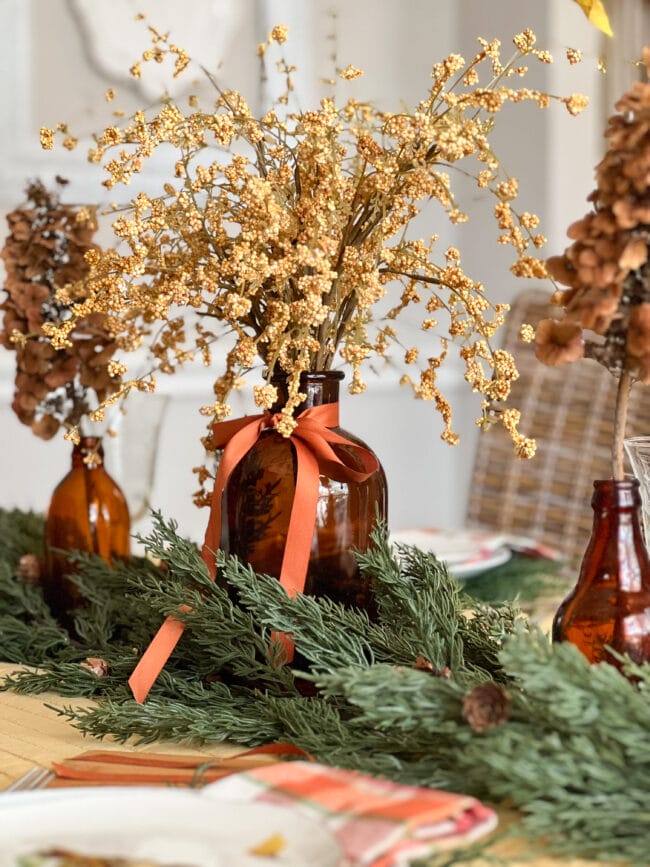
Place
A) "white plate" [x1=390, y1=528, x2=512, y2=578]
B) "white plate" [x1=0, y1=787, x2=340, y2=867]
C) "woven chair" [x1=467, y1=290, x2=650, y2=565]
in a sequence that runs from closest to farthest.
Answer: "white plate" [x1=0, y1=787, x2=340, y2=867] → "white plate" [x1=390, y1=528, x2=512, y2=578] → "woven chair" [x1=467, y1=290, x2=650, y2=565]

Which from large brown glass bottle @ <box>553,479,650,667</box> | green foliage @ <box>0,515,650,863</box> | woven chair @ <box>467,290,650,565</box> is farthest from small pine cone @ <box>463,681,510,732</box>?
woven chair @ <box>467,290,650,565</box>

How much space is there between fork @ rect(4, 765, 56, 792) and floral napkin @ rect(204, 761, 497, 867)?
0.44ft

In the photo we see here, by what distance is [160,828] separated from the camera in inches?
19.6

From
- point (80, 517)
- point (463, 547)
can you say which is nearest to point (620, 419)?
point (80, 517)

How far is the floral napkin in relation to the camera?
48cm

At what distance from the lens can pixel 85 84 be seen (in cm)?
241

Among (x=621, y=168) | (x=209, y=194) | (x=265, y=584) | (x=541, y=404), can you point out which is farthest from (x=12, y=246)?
(x=541, y=404)

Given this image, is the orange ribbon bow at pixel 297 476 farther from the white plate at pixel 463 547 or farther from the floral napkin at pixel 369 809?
the white plate at pixel 463 547

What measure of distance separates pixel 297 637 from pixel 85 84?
2.00 metres

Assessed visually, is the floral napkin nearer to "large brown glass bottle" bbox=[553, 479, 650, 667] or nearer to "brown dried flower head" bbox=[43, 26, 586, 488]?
"large brown glass bottle" bbox=[553, 479, 650, 667]

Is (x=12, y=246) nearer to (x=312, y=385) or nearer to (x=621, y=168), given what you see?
(x=312, y=385)

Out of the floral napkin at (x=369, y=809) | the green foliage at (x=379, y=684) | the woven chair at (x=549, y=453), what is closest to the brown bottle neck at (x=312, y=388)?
the green foliage at (x=379, y=684)

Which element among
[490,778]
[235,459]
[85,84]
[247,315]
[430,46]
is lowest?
[490,778]

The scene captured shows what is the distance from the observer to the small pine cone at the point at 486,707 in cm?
57
